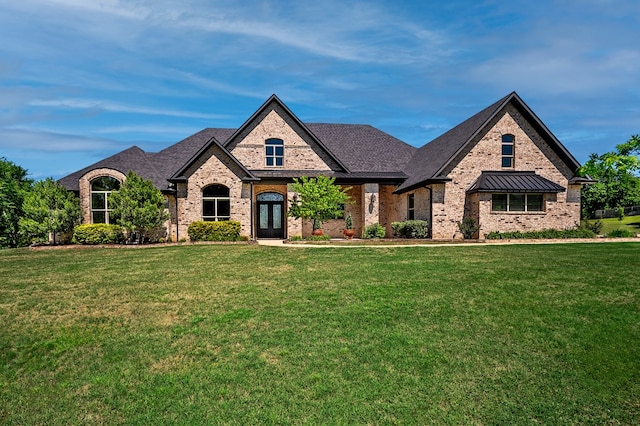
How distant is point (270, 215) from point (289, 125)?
19.4 ft

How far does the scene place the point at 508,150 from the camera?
81.1 feet

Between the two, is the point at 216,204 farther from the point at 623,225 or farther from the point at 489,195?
the point at 623,225

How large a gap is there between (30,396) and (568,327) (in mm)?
9934

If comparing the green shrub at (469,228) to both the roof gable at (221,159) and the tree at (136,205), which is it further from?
the tree at (136,205)

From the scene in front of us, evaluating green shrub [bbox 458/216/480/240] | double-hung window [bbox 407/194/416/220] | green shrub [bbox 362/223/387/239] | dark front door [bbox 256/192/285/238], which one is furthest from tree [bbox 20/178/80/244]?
green shrub [bbox 458/216/480/240]

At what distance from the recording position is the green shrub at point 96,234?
888 inches

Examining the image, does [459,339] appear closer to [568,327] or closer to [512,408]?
[512,408]

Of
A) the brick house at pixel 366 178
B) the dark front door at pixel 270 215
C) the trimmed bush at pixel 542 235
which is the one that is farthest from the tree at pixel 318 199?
the trimmed bush at pixel 542 235

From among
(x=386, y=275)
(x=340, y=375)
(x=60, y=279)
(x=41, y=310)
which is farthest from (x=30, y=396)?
(x=386, y=275)

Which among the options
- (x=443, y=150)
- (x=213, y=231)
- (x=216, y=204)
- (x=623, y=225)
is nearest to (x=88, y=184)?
(x=216, y=204)

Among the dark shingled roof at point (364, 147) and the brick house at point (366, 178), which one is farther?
the dark shingled roof at point (364, 147)

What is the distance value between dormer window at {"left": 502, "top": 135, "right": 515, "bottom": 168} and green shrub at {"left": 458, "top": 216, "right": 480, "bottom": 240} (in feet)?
14.2

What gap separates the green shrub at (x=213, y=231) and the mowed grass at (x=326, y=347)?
9.82 meters

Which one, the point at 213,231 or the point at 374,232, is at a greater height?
the point at 213,231
